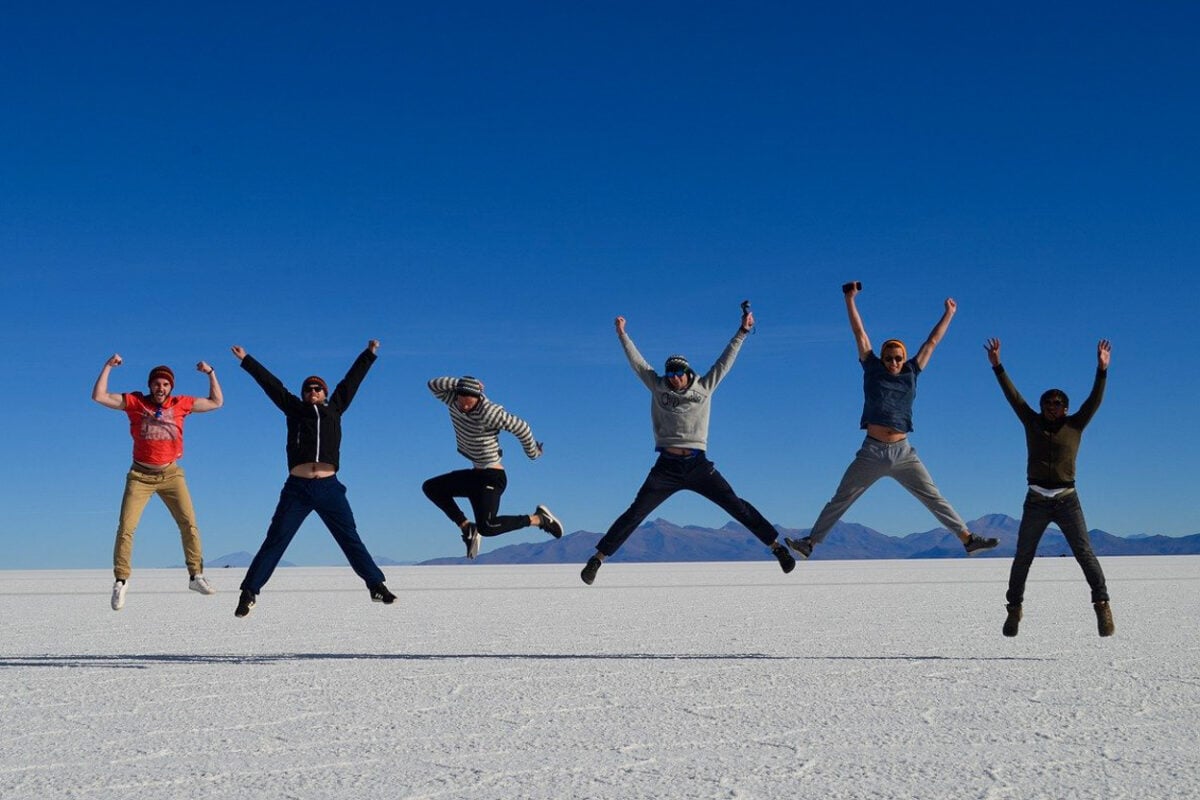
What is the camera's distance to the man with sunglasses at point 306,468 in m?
8.87

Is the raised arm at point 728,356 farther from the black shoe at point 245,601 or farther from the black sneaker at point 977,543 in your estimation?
the black shoe at point 245,601

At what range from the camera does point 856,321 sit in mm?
8812

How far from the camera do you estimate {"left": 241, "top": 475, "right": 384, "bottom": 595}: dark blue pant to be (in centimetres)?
897

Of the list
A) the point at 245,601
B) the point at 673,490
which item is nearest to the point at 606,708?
the point at 673,490

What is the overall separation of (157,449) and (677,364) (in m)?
5.19

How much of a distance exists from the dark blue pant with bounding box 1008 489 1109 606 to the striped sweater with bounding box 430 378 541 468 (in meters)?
4.48

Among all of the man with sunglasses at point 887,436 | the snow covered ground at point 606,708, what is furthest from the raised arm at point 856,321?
the snow covered ground at point 606,708

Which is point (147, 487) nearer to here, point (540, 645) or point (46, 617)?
point (46, 617)

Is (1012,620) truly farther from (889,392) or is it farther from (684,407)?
(684,407)

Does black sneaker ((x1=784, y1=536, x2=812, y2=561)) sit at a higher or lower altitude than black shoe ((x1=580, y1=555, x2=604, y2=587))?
higher

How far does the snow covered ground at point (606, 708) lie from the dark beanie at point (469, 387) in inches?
85.2

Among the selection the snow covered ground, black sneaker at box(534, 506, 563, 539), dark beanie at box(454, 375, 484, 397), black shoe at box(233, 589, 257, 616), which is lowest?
the snow covered ground

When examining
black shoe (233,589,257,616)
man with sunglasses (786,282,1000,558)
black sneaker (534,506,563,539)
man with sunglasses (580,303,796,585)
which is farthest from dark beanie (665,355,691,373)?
black shoe (233,589,257,616)

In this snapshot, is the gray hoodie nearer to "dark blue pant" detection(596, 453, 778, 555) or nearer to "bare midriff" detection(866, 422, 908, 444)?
"dark blue pant" detection(596, 453, 778, 555)
